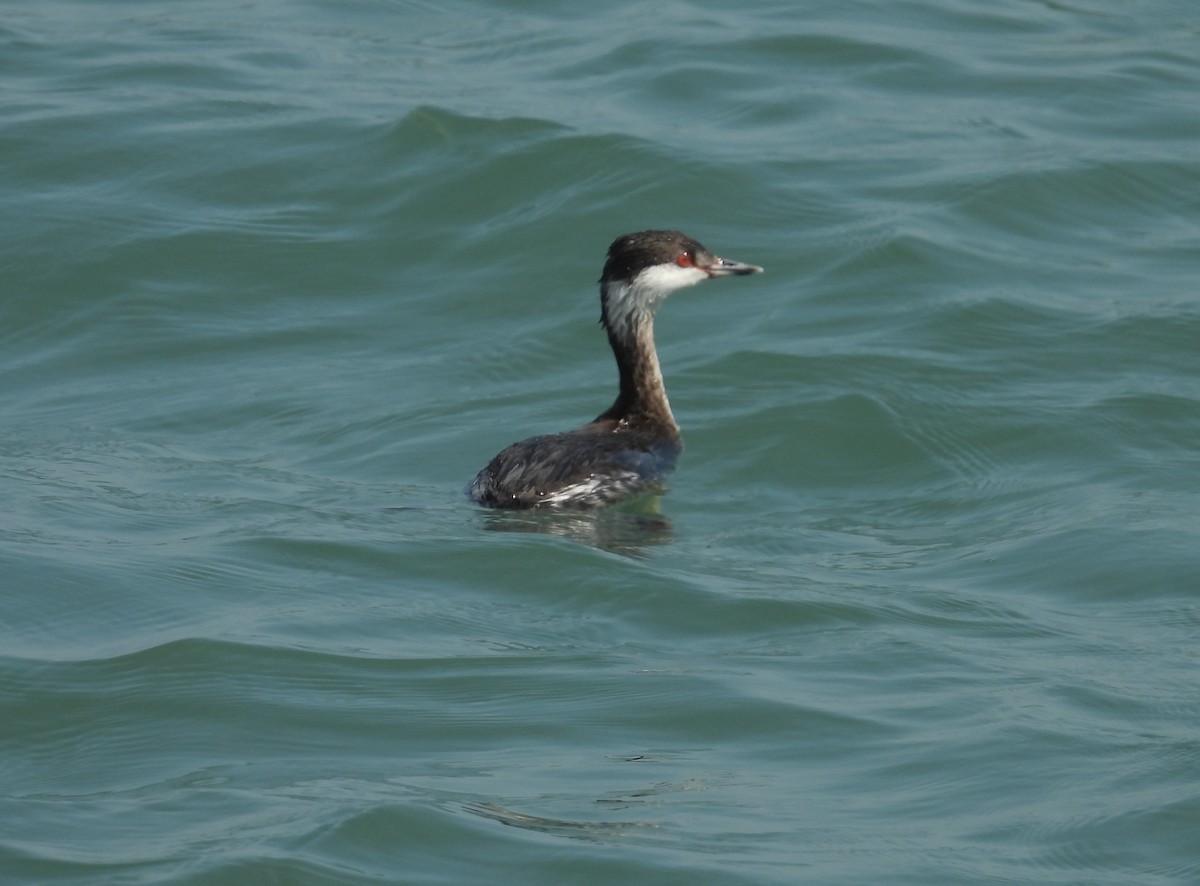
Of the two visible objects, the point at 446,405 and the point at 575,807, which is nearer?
the point at 575,807

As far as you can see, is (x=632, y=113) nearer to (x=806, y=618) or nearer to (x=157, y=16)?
(x=157, y=16)

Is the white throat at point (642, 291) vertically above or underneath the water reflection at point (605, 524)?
above

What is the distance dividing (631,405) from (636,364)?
0.76 feet

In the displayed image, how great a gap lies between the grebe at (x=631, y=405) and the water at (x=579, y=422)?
0.28 meters

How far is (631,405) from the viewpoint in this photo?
10812mm

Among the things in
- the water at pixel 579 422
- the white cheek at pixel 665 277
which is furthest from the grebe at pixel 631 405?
the water at pixel 579 422

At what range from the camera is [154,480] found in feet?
33.4

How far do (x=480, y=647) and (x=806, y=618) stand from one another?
1319 millimetres

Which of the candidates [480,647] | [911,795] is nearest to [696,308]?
[480,647]

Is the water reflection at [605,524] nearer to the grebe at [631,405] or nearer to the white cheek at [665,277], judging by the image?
the grebe at [631,405]

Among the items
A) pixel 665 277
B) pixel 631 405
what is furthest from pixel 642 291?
pixel 631 405

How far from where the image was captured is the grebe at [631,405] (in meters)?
9.69

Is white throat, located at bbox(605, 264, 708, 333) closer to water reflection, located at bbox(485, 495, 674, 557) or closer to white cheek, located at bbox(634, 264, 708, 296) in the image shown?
white cheek, located at bbox(634, 264, 708, 296)

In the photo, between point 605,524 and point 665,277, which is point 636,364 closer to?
point 665,277
